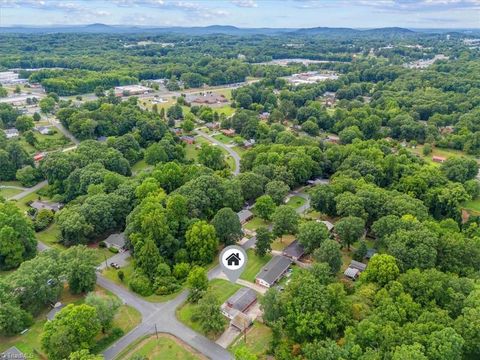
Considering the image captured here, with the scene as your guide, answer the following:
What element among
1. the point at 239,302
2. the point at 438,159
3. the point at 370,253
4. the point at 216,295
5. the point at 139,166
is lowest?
the point at 139,166

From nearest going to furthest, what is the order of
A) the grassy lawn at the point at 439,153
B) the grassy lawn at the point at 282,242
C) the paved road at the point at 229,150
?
the grassy lawn at the point at 282,242 → the paved road at the point at 229,150 → the grassy lawn at the point at 439,153

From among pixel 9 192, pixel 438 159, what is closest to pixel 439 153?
pixel 438 159

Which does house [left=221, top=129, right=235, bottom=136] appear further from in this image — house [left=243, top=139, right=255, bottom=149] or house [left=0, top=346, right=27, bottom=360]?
house [left=0, top=346, right=27, bottom=360]

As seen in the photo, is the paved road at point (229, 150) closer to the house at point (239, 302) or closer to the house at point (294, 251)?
the house at point (294, 251)

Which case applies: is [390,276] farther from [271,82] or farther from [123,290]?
[271,82]

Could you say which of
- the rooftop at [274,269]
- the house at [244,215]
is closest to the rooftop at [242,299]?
the rooftop at [274,269]

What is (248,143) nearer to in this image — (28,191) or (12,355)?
(28,191)

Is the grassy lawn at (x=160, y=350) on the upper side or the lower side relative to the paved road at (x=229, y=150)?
upper
